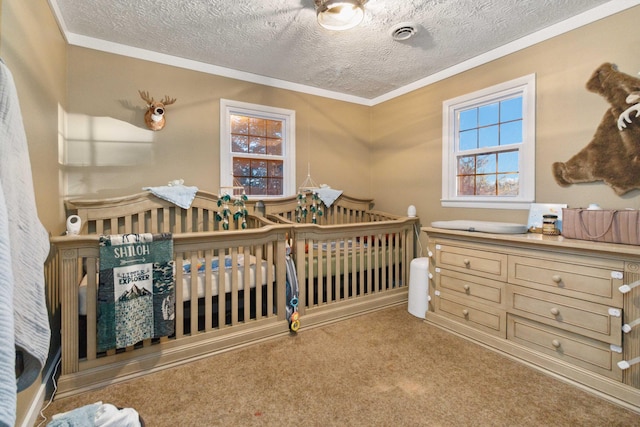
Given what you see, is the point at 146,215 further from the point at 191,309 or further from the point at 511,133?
the point at 511,133

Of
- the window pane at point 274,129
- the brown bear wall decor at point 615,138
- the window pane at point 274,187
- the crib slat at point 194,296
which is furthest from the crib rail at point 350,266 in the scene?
the brown bear wall decor at point 615,138

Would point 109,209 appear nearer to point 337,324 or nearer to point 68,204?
point 68,204

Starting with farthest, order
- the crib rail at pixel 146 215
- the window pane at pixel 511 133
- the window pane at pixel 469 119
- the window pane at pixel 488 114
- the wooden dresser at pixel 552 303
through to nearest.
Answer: the window pane at pixel 469 119 < the window pane at pixel 488 114 < the window pane at pixel 511 133 < the crib rail at pixel 146 215 < the wooden dresser at pixel 552 303

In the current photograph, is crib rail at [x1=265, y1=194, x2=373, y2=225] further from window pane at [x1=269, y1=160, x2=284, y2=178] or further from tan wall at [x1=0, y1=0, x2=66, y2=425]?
tan wall at [x1=0, y1=0, x2=66, y2=425]

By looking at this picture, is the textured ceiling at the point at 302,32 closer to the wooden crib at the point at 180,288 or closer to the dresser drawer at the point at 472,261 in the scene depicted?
the wooden crib at the point at 180,288

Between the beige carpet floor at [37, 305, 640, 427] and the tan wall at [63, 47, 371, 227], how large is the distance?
1.70 meters

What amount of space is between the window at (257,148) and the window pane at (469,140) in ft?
6.02

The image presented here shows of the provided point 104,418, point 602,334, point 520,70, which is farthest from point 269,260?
point 520,70

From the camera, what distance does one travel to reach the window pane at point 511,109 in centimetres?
262

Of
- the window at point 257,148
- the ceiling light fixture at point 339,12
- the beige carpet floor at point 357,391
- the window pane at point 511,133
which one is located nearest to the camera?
the beige carpet floor at point 357,391

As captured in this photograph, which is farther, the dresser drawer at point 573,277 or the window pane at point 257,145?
the window pane at point 257,145

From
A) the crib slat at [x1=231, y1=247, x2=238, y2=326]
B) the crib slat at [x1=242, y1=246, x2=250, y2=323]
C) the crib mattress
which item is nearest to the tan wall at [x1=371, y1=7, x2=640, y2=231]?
the crib mattress

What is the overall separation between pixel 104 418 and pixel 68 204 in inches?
76.0

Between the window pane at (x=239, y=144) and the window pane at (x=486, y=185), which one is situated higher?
the window pane at (x=239, y=144)
